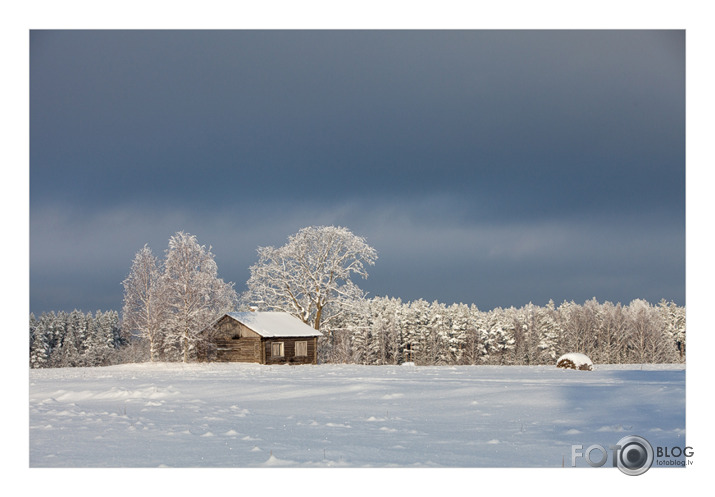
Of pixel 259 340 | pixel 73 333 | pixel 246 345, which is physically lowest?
pixel 73 333

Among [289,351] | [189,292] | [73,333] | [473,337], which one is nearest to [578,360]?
[289,351]

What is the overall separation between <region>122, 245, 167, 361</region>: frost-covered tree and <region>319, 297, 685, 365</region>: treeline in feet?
130

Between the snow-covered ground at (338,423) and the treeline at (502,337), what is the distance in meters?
61.4

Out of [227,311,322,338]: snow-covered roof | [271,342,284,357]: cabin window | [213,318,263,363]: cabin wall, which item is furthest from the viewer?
[271,342,284,357]: cabin window

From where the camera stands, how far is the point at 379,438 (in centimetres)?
1385

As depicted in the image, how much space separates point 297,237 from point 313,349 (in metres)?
10.6

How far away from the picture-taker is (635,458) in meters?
12.4

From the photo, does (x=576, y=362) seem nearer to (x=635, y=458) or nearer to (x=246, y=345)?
(x=246, y=345)

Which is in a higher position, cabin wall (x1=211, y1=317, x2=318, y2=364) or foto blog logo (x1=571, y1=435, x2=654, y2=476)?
foto blog logo (x1=571, y1=435, x2=654, y2=476)

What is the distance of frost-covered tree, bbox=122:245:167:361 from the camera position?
45.8 m

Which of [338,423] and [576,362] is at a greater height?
[338,423]

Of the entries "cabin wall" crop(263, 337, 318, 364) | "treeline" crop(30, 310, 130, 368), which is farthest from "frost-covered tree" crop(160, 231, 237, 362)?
"treeline" crop(30, 310, 130, 368)

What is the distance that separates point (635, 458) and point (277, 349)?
35949mm

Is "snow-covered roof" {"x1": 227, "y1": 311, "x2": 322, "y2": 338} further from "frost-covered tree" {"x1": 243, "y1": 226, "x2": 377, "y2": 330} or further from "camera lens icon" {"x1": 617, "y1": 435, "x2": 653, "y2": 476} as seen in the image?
"camera lens icon" {"x1": 617, "y1": 435, "x2": 653, "y2": 476}
